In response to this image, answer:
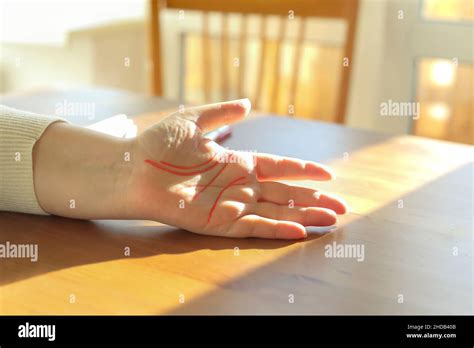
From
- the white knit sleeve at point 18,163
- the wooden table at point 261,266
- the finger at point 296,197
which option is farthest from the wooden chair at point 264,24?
the white knit sleeve at point 18,163

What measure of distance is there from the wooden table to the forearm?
0.02 metres

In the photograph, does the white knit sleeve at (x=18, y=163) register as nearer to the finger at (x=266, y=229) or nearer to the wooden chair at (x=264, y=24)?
the finger at (x=266, y=229)

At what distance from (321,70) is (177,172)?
1.73 meters

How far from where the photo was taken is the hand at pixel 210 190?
866 mm

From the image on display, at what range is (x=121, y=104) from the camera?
1.51 m

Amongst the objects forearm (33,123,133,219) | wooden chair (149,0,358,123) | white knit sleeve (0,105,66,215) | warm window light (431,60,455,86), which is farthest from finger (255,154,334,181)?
warm window light (431,60,455,86)

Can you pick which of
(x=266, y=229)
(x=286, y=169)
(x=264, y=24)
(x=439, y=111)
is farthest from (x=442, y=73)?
(x=266, y=229)

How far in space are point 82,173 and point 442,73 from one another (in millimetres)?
1819

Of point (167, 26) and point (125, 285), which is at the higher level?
point (167, 26)
